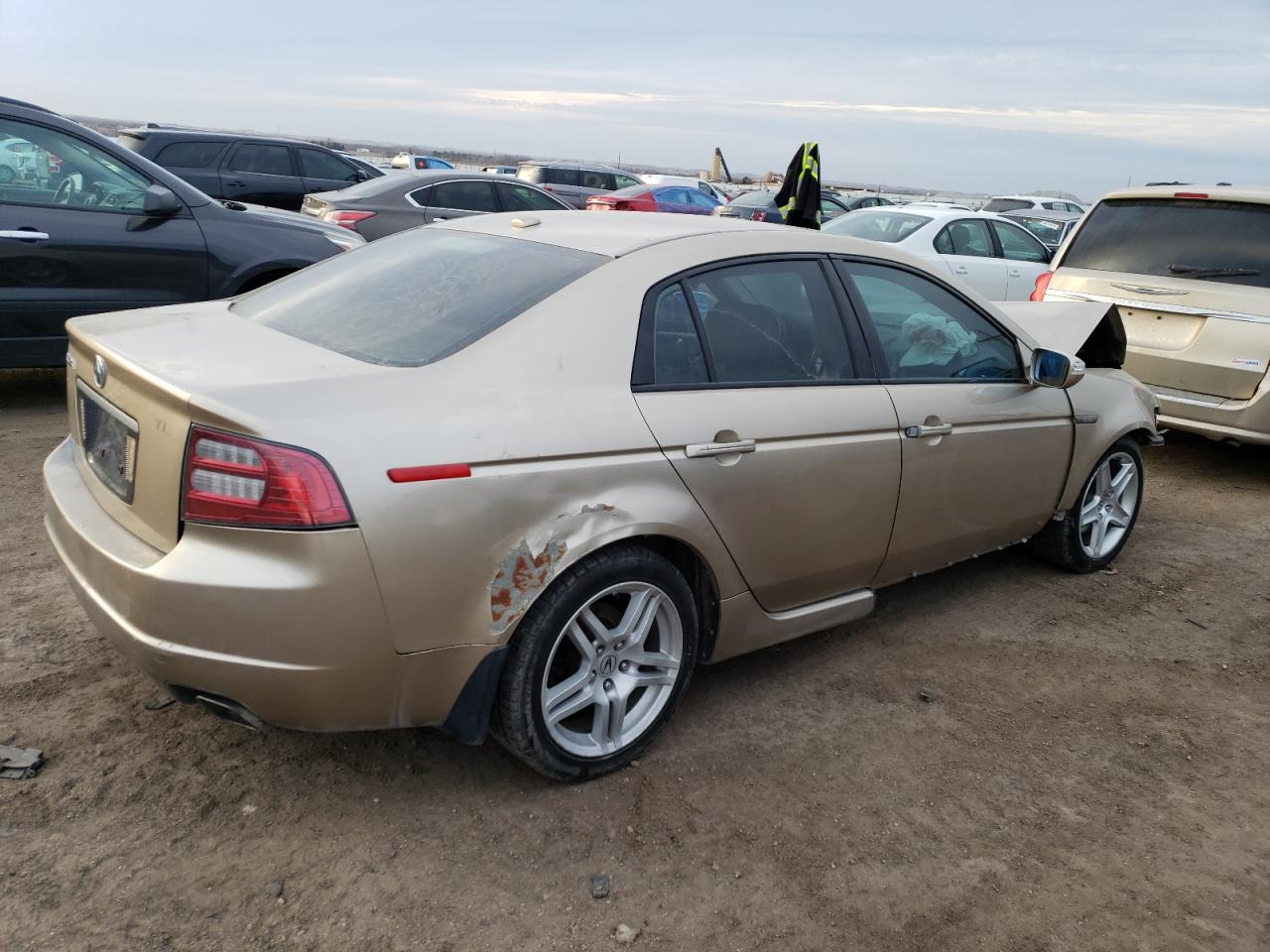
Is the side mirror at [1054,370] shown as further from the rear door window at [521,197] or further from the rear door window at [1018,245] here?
the rear door window at [521,197]

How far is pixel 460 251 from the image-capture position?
3277 millimetres

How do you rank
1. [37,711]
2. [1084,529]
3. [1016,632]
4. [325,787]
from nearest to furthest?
[325,787], [37,711], [1016,632], [1084,529]

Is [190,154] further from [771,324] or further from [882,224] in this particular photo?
[771,324]

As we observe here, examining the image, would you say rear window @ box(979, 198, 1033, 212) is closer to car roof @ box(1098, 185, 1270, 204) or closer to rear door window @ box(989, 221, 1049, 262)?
rear door window @ box(989, 221, 1049, 262)

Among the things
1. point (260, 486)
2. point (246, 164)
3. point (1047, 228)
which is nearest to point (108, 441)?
point (260, 486)

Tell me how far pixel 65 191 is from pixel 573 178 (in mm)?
15757

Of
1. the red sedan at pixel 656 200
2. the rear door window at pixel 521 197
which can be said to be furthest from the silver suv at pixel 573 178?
the rear door window at pixel 521 197

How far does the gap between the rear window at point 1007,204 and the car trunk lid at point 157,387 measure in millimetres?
26016

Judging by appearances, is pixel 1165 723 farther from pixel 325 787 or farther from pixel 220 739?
pixel 220 739

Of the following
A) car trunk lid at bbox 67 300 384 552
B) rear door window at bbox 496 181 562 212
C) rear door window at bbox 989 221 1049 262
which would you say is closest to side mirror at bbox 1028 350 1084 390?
car trunk lid at bbox 67 300 384 552

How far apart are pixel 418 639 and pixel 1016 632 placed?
2659 mm

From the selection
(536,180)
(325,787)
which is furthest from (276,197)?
(325,787)

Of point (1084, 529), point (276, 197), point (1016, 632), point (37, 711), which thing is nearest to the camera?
point (37, 711)

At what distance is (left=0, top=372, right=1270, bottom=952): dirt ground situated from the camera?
7.76ft
